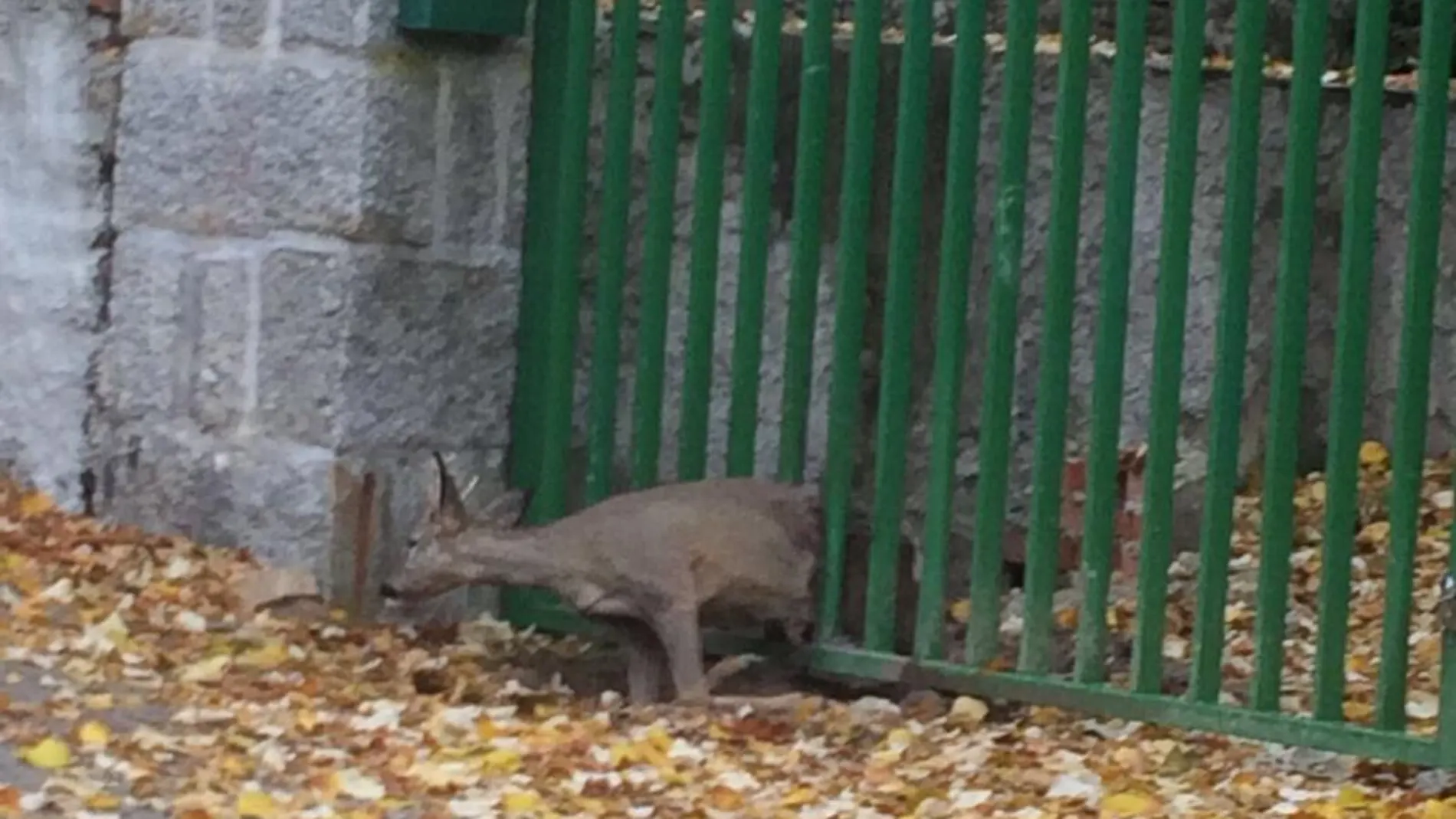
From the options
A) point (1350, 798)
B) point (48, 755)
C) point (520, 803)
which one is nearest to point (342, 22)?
point (48, 755)

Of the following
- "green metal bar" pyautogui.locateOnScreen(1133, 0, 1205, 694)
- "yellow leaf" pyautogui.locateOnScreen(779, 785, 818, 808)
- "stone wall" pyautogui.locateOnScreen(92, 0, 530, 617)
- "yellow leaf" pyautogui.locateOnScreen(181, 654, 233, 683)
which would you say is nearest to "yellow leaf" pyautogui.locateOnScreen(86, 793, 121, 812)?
"yellow leaf" pyautogui.locateOnScreen(181, 654, 233, 683)

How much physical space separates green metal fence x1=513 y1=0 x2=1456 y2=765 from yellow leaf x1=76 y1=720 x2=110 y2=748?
41.7 inches

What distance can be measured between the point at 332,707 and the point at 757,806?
2.49 ft

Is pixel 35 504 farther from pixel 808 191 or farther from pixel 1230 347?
pixel 1230 347

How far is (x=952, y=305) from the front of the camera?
13.3ft

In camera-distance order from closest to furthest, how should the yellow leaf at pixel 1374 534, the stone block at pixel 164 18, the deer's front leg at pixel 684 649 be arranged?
the deer's front leg at pixel 684 649
the stone block at pixel 164 18
the yellow leaf at pixel 1374 534

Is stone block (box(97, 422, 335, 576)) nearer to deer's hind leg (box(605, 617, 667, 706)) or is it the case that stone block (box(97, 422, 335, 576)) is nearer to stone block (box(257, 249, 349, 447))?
stone block (box(257, 249, 349, 447))

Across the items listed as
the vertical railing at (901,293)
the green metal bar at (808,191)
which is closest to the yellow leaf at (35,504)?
the green metal bar at (808,191)

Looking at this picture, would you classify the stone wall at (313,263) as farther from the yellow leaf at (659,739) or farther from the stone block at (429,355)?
the yellow leaf at (659,739)

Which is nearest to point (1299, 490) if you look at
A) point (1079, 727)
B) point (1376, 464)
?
point (1376, 464)

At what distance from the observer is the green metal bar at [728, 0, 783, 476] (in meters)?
4.24

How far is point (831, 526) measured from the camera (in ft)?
13.7

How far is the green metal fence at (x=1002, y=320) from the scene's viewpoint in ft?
12.2

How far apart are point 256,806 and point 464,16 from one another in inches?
62.7
